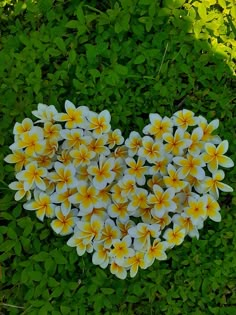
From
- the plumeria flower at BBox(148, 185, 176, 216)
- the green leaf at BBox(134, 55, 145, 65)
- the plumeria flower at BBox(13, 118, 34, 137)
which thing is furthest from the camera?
the green leaf at BBox(134, 55, 145, 65)

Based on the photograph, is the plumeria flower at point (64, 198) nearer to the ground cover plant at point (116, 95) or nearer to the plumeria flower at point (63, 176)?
the plumeria flower at point (63, 176)

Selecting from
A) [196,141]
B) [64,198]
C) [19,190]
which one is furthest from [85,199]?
[196,141]

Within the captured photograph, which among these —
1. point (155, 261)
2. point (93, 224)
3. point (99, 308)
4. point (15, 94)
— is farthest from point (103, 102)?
point (99, 308)

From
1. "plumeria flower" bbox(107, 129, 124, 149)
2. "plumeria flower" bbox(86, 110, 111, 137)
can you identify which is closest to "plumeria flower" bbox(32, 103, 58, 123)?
"plumeria flower" bbox(86, 110, 111, 137)

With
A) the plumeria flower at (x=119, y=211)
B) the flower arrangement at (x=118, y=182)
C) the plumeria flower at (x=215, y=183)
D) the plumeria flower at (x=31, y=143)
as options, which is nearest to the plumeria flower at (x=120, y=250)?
the flower arrangement at (x=118, y=182)

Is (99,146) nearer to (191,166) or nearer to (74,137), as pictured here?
(74,137)

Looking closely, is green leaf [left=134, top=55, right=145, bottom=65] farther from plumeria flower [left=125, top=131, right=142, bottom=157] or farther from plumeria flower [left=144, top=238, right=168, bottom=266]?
plumeria flower [left=144, top=238, right=168, bottom=266]
